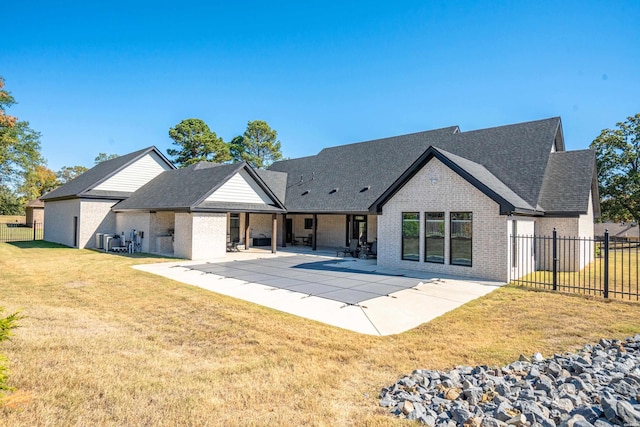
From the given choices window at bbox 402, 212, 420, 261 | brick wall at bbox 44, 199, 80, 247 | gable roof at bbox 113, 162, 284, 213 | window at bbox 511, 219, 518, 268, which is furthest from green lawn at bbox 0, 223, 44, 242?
window at bbox 511, 219, 518, 268

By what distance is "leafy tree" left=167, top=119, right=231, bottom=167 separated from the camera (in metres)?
48.2

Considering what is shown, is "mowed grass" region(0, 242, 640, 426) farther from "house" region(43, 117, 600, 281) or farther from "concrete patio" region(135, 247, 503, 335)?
"house" region(43, 117, 600, 281)

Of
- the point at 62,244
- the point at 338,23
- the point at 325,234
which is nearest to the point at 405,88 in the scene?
Answer: the point at 338,23

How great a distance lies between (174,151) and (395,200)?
41.9m

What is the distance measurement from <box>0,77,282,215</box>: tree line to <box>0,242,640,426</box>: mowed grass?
1114 inches

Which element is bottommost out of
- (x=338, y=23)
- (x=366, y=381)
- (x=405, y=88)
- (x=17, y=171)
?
(x=366, y=381)

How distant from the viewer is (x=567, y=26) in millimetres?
12750

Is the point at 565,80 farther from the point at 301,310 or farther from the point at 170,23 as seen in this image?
the point at 170,23

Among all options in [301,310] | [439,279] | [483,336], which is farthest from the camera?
[439,279]

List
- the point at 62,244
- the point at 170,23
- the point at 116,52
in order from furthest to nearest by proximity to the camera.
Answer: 1. the point at 62,244
2. the point at 116,52
3. the point at 170,23

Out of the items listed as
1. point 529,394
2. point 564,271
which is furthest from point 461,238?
point 529,394

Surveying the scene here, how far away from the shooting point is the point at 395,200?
15.3 m

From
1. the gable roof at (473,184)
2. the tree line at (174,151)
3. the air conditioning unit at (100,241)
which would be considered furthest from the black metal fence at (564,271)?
the tree line at (174,151)

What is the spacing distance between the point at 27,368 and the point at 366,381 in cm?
456
